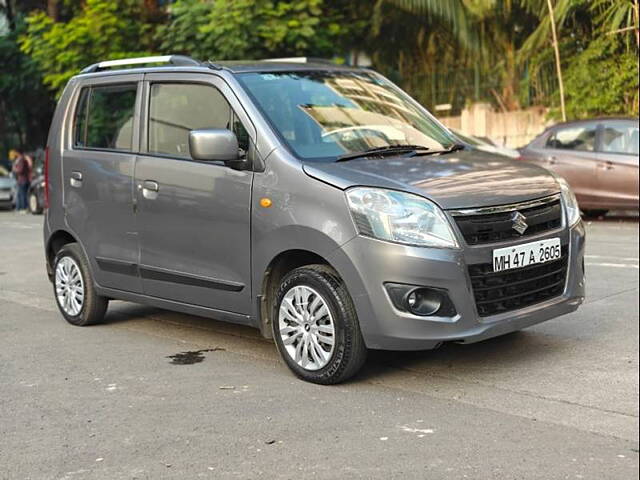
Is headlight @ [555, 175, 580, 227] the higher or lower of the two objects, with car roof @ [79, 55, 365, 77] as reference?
lower

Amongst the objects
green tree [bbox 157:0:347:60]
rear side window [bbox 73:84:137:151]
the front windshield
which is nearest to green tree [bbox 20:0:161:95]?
green tree [bbox 157:0:347:60]

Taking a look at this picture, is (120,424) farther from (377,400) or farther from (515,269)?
(515,269)

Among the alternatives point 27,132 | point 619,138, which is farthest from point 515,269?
point 27,132

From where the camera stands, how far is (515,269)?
5.35 metres

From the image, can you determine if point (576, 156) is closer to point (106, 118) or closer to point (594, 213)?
point (594, 213)

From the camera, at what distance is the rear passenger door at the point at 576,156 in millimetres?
14836

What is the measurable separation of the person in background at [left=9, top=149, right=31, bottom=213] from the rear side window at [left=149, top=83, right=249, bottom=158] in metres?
20.0

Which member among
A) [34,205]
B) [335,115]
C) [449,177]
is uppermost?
[335,115]

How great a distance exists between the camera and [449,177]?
17.8 ft

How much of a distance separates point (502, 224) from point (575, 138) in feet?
34.6

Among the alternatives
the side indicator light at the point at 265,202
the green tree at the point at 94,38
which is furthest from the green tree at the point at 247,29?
the side indicator light at the point at 265,202

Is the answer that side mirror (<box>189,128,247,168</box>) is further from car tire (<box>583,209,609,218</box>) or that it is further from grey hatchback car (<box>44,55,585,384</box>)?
car tire (<box>583,209,609,218</box>)

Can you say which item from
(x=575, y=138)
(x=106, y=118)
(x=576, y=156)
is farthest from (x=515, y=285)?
(x=575, y=138)

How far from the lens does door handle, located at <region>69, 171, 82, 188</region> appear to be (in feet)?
23.5
